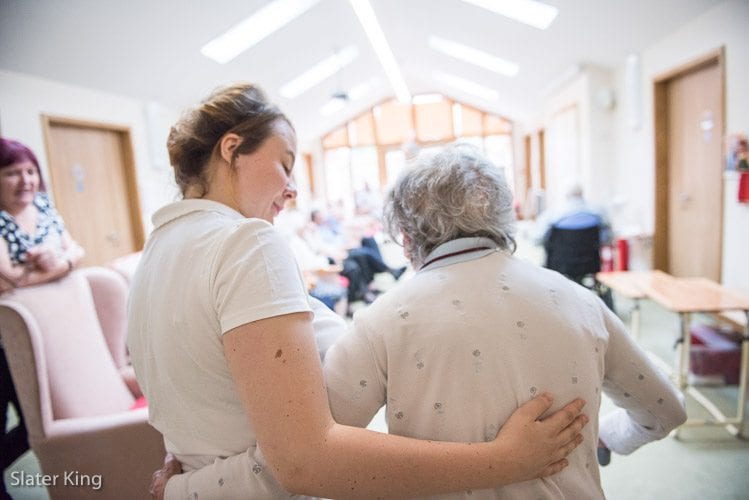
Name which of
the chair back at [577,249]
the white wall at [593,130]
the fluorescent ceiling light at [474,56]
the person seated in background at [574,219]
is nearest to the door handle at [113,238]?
the person seated in background at [574,219]

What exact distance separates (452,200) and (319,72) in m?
8.00

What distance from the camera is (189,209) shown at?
0.82 m

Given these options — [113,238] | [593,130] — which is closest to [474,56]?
[593,130]

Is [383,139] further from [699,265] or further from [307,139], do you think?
[699,265]

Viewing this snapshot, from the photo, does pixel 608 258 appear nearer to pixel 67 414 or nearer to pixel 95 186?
pixel 67 414

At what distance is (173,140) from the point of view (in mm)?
875

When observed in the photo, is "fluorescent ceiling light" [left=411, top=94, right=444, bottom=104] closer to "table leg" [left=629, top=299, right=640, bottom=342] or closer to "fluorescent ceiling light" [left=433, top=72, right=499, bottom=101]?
"fluorescent ceiling light" [left=433, top=72, right=499, bottom=101]

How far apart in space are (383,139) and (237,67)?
762 centimetres

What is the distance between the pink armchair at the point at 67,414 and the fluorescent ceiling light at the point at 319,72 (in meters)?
6.66

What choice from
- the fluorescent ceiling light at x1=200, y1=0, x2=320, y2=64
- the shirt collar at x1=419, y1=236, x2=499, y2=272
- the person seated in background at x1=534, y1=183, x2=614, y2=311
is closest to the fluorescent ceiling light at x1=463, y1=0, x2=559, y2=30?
the fluorescent ceiling light at x1=200, y1=0, x2=320, y2=64

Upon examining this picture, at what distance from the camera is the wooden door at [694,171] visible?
12.9 ft

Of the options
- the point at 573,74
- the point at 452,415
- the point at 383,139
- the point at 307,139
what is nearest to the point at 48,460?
the point at 452,415

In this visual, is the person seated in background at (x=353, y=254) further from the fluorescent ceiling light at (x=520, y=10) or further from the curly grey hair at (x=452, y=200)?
the curly grey hair at (x=452, y=200)

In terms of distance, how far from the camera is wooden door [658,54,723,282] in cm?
393
